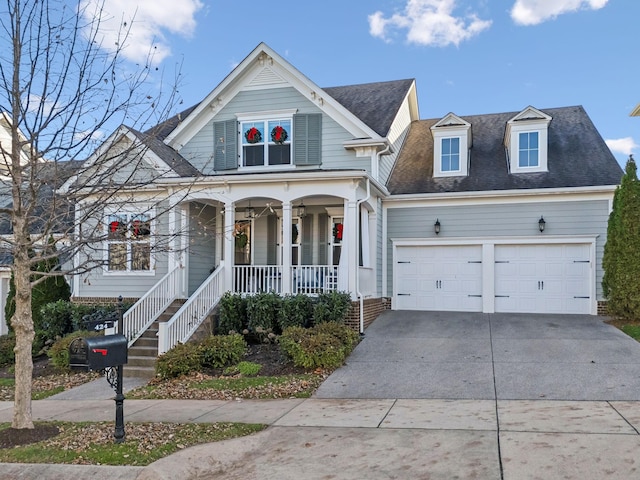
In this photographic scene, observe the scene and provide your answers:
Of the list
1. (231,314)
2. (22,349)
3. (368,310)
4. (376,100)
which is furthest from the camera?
(376,100)

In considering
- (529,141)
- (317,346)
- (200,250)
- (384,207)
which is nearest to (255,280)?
(200,250)

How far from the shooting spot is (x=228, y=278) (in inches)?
539

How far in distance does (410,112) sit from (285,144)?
19.9ft

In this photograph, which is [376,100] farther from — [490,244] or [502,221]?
[490,244]

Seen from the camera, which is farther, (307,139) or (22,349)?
(307,139)

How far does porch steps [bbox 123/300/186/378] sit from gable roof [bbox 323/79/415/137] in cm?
793

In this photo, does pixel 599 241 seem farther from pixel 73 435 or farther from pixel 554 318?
pixel 73 435

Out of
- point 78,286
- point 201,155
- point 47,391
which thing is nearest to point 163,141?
point 201,155

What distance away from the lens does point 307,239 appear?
53.1ft

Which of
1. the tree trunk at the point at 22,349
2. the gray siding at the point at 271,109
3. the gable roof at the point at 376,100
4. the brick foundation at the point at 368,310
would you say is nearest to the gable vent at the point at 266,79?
the gray siding at the point at 271,109

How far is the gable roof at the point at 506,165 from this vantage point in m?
15.3

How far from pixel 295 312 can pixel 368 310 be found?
A: 2.29 meters

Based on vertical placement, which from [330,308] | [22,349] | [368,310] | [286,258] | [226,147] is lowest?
[368,310]

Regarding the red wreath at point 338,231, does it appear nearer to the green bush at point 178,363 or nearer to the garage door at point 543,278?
the garage door at point 543,278
